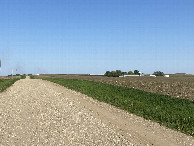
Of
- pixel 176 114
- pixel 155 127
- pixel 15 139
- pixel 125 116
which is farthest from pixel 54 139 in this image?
pixel 176 114

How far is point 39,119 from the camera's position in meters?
17.6

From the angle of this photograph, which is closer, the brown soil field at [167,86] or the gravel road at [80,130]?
the gravel road at [80,130]

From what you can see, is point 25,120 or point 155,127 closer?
point 155,127

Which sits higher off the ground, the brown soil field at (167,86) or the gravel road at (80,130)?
the brown soil field at (167,86)

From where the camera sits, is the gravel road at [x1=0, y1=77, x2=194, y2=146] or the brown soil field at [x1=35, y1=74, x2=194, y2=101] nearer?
the gravel road at [x1=0, y1=77, x2=194, y2=146]

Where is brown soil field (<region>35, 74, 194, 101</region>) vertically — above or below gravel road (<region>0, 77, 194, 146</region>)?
above

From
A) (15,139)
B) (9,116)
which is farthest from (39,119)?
(15,139)

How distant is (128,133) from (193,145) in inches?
138

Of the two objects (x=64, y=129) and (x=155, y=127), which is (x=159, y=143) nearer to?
(x=155, y=127)

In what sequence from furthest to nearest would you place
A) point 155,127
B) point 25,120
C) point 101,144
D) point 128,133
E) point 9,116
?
point 9,116 → point 25,120 → point 155,127 → point 128,133 → point 101,144

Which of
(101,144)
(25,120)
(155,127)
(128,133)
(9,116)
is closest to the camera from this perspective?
(101,144)

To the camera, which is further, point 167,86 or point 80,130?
point 167,86

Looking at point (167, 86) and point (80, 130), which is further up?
point (167, 86)

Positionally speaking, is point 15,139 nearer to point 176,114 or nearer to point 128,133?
point 128,133
